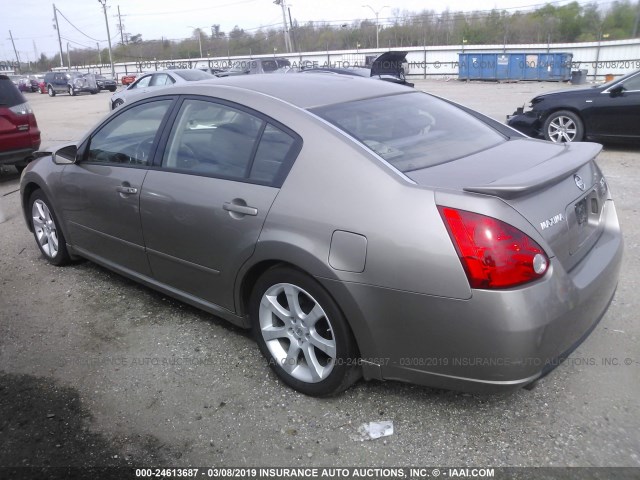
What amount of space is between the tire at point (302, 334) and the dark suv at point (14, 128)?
713 centimetres

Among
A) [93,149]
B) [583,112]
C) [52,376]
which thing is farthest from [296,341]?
[583,112]

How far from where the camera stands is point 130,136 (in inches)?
158

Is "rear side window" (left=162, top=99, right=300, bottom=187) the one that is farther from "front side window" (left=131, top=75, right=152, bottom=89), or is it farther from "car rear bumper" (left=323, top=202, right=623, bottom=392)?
"front side window" (left=131, top=75, right=152, bottom=89)

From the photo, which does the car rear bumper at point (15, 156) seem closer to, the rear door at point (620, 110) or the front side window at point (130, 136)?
the front side window at point (130, 136)

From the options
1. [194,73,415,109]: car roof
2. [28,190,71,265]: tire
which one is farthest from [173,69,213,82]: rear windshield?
[194,73,415,109]: car roof

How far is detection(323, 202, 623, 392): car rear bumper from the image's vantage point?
2287mm

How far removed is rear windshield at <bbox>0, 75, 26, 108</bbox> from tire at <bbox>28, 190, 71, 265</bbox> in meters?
4.46

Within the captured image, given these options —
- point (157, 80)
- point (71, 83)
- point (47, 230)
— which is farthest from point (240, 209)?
point (71, 83)

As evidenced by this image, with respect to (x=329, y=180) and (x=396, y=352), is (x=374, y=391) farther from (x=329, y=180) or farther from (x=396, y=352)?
(x=329, y=180)

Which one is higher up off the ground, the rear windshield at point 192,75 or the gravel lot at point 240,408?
the rear windshield at point 192,75

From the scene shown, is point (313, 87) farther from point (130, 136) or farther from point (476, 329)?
point (476, 329)

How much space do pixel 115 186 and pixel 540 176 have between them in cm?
274

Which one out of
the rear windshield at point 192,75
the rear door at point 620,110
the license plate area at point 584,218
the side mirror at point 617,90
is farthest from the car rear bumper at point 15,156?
the side mirror at point 617,90

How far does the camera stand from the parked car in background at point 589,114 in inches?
342
